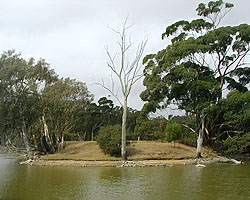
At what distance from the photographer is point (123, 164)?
864 inches

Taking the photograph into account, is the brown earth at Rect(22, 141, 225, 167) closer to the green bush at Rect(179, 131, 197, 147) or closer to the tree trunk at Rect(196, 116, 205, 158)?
the tree trunk at Rect(196, 116, 205, 158)

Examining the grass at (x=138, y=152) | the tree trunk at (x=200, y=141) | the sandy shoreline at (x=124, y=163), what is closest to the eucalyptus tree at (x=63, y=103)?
the grass at (x=138, y=152)

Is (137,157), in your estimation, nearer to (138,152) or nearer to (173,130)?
(138,152)

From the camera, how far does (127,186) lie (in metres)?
13.6

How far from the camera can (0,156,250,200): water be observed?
458 inches

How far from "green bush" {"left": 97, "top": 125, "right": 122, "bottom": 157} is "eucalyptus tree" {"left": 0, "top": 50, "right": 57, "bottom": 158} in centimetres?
677

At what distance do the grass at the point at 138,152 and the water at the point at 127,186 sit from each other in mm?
6796

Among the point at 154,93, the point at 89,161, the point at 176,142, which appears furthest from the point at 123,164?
the point at 176,142

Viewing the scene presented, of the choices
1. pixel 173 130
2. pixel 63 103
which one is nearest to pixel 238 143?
pixel 173 130

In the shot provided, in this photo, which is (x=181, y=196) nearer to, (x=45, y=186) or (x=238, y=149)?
(x=45, y=186)

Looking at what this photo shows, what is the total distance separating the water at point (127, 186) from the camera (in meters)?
11.6

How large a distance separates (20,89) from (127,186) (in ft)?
54.3

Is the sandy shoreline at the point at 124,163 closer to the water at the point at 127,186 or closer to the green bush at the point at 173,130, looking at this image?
the water at the point at 127,186

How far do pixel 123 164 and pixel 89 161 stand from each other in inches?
122
